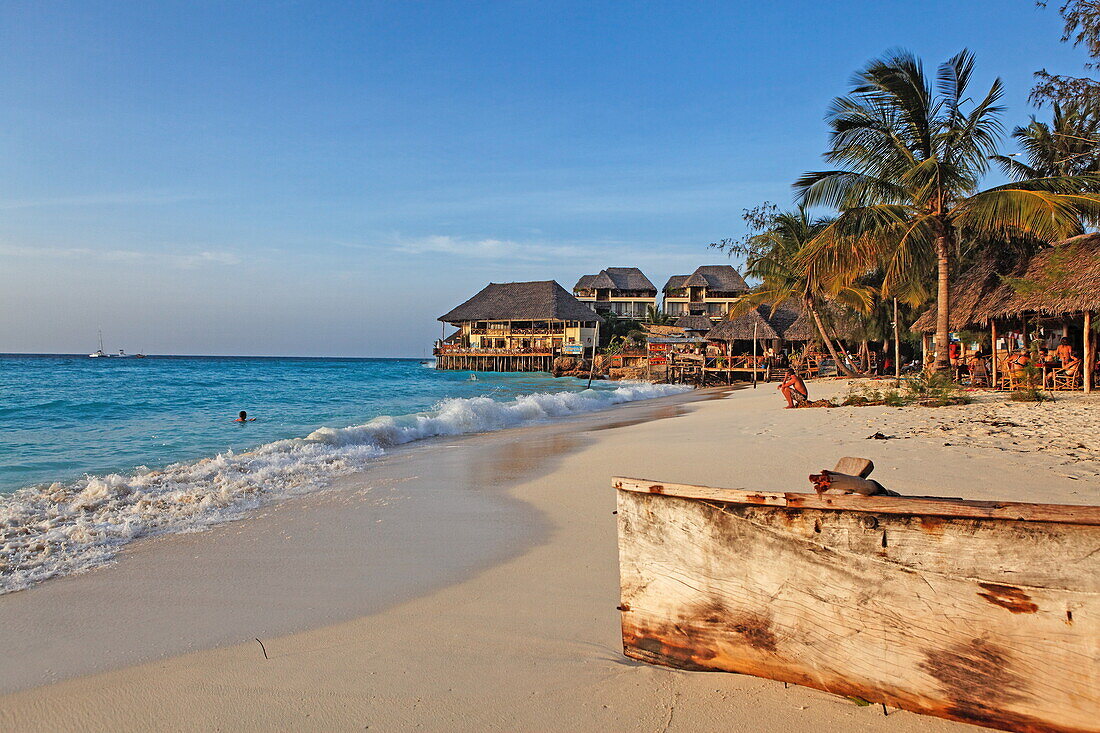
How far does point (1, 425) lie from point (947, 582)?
17.8m

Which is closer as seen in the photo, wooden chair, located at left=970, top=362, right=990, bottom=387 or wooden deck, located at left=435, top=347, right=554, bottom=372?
wooden chair, located at left=970, top=362, right=990, bottom=387

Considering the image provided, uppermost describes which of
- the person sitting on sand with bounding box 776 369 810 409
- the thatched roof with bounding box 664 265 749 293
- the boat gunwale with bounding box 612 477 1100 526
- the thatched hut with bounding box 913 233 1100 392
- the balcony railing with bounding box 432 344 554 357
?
the thatched roof with bounding box 664 265 749 293

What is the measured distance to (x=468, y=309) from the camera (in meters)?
56.6

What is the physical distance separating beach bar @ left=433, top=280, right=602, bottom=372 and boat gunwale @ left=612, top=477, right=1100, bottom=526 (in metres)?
48.2

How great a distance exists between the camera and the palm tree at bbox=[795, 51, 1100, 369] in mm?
13086

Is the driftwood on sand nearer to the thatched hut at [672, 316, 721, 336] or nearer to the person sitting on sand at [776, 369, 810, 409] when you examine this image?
the person sitting on sand at [776, 369, 810, 409]

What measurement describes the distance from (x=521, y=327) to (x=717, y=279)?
23.7m

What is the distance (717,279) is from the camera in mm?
67312

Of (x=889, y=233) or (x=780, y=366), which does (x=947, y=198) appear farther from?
(x=780, y=366)

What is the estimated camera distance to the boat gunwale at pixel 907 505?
198cm

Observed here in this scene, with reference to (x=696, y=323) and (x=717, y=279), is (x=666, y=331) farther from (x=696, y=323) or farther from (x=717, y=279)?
(x=717, y=279)

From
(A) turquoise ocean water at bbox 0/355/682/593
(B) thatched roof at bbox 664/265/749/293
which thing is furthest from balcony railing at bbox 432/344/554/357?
(A) turquoise ocean water at bbox 0/355/682/593

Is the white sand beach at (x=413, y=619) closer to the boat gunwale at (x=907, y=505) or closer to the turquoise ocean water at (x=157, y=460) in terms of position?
the turquoise ocean water at (x=157, y=460)

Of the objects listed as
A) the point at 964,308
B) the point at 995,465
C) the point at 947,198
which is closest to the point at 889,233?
the point at 947,198
